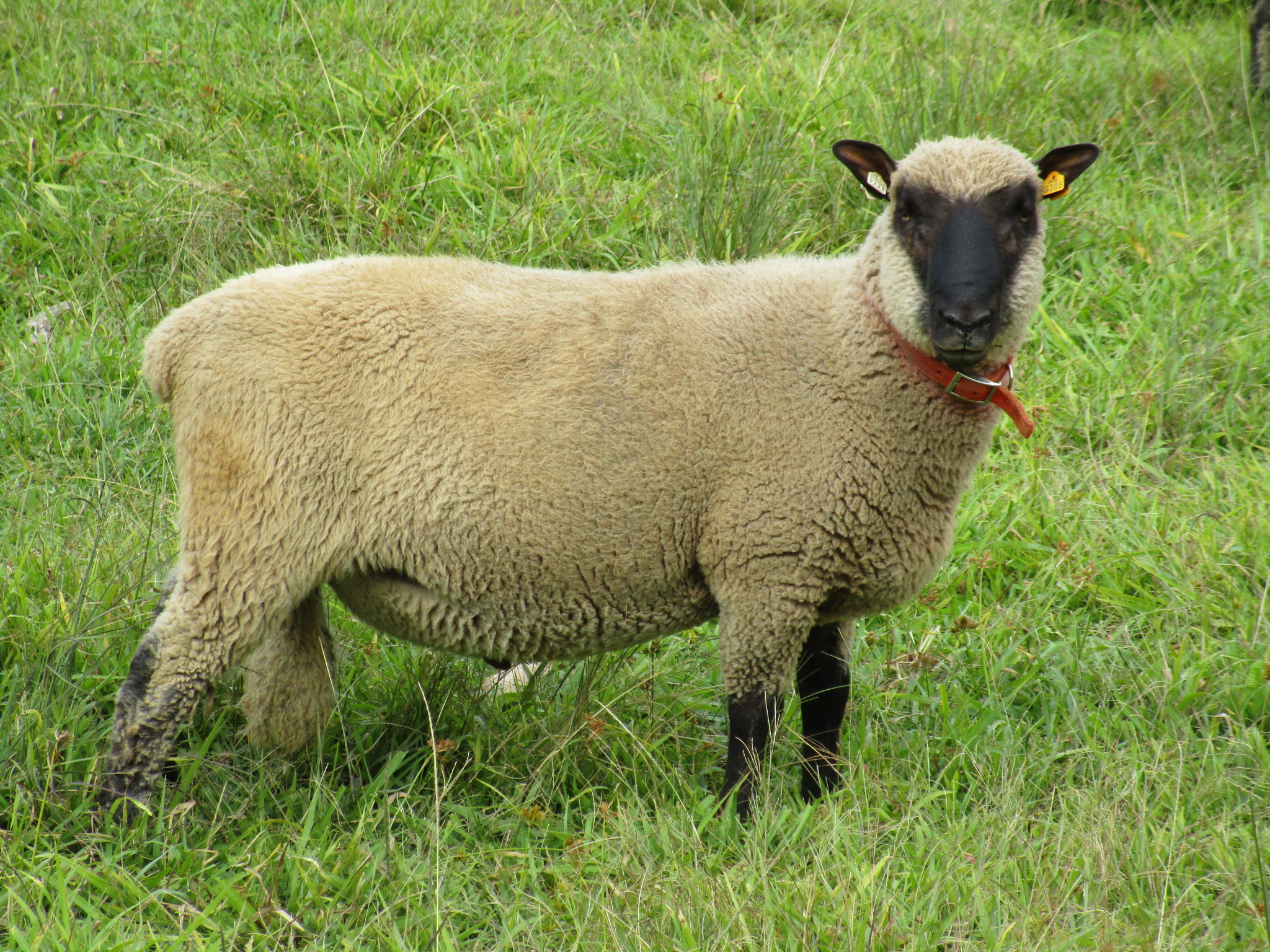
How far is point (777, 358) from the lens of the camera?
3293 millimetres

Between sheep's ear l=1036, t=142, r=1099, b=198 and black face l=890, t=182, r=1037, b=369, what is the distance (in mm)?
226

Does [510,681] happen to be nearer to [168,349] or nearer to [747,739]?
[747,739]

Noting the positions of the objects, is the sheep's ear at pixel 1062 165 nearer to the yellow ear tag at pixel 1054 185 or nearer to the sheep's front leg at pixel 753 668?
the yellow ear tag at pixel 1054 185

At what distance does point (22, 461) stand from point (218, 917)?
2443 millimetres

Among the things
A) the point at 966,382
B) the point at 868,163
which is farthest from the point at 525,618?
the point at 868,163

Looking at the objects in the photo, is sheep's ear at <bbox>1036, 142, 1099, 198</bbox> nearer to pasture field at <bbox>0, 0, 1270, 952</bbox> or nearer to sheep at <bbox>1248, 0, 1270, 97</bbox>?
pasture field at <bbox>0, 0, 1270, 952</bbox>

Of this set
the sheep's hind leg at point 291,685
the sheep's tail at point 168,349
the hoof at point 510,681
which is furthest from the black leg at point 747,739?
the sheep's tail at point 168,349

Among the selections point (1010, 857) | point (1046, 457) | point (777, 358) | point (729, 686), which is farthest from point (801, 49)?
point (1010, 857)

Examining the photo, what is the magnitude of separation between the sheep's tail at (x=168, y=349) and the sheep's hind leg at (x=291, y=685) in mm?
774

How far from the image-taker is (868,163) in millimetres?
3477

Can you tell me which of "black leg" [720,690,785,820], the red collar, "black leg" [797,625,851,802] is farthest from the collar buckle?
"black leg" [720,690,785,820]

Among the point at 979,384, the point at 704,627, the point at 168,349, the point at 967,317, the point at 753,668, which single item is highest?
the point at 967,317

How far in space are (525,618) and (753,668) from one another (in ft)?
2.24

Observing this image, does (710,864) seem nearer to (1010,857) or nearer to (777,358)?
(1010,857)
